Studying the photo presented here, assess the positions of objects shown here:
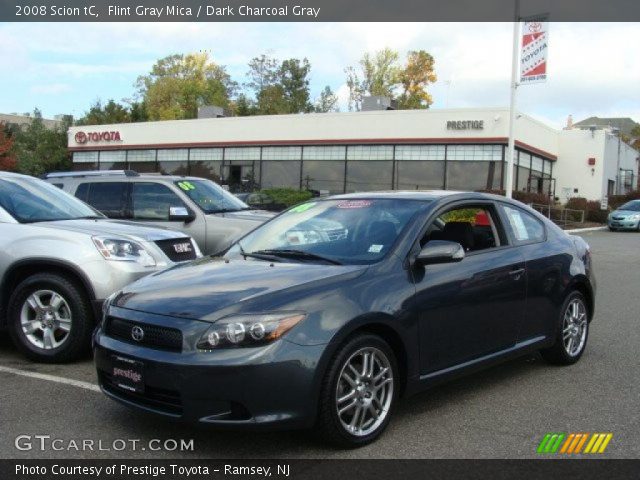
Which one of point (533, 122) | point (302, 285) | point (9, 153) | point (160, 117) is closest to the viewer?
point (302, 285)

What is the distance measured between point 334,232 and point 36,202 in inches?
141

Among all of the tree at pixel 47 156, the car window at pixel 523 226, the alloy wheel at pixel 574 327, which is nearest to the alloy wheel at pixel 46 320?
the car window at pixel 523 226

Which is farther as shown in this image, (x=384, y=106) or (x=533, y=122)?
(x=384, y=106)

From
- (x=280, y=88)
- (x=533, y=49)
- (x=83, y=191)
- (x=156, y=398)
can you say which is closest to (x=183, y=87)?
(x=280, y=88)

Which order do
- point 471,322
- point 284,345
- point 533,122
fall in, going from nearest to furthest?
point 284,345 → point 471,322 → point 533,122

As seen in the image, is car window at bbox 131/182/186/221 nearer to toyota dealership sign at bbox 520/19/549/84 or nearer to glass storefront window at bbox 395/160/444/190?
toyota dealership sign at bbox 520/19/549/84

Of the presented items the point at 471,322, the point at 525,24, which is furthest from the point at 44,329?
the point at 525,24

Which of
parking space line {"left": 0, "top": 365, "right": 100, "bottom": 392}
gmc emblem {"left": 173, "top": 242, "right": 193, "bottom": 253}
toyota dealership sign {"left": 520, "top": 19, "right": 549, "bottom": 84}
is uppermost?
toyota dealership sign {"left": 520, "top": 19, "right": 549, "bottom": 84}

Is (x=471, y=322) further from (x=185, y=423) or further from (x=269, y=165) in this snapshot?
(x=269, y=165)

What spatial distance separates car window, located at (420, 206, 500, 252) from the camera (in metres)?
5.35

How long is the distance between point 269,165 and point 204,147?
4586 mm

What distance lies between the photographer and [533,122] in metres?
34.3

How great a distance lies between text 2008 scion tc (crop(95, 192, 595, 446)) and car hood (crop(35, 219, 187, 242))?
147 centimetres

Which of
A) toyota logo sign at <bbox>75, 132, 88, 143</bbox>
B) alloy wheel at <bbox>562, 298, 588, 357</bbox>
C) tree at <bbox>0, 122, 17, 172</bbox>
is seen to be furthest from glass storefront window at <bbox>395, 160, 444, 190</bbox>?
alloy wheel at <bbox>562, 298, 588, 357</bbox>
